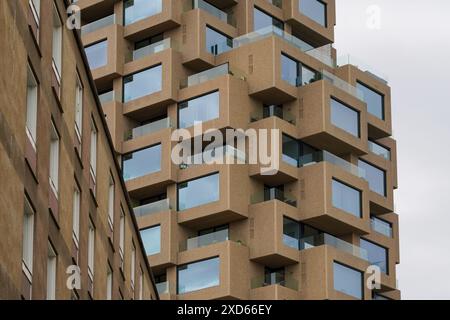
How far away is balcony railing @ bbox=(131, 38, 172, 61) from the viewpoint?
87.1 meters

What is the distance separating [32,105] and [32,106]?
4 cm

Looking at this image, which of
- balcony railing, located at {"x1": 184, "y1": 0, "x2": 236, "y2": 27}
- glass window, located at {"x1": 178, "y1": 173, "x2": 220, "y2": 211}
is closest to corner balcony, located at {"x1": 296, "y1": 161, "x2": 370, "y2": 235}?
glass window, located at {"x1": 178, "y1": 173, "x2": 220, "y2": 211}

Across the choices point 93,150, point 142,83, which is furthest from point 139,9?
point 93,150

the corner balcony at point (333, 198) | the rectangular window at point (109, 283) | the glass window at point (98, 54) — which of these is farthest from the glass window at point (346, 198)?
the rectangular window at point (109, 283)

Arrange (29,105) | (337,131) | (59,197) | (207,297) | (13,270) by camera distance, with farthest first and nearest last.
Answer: (337,131) → (207,297) → (59,197) → (29,105) → (13,270)

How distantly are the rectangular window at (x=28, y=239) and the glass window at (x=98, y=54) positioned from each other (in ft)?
187

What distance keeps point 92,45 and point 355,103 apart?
16691 mm

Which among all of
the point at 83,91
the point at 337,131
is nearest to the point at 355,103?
the point at 337,131

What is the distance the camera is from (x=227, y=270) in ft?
261

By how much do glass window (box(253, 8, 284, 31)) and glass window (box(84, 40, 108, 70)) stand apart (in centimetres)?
933

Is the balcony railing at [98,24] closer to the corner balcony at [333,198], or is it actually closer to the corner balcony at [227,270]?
the corner balcony at [333,198]

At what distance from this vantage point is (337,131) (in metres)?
86.4

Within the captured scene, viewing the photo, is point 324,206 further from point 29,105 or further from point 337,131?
point 29,105

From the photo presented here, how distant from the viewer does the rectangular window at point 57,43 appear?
1457 inches
